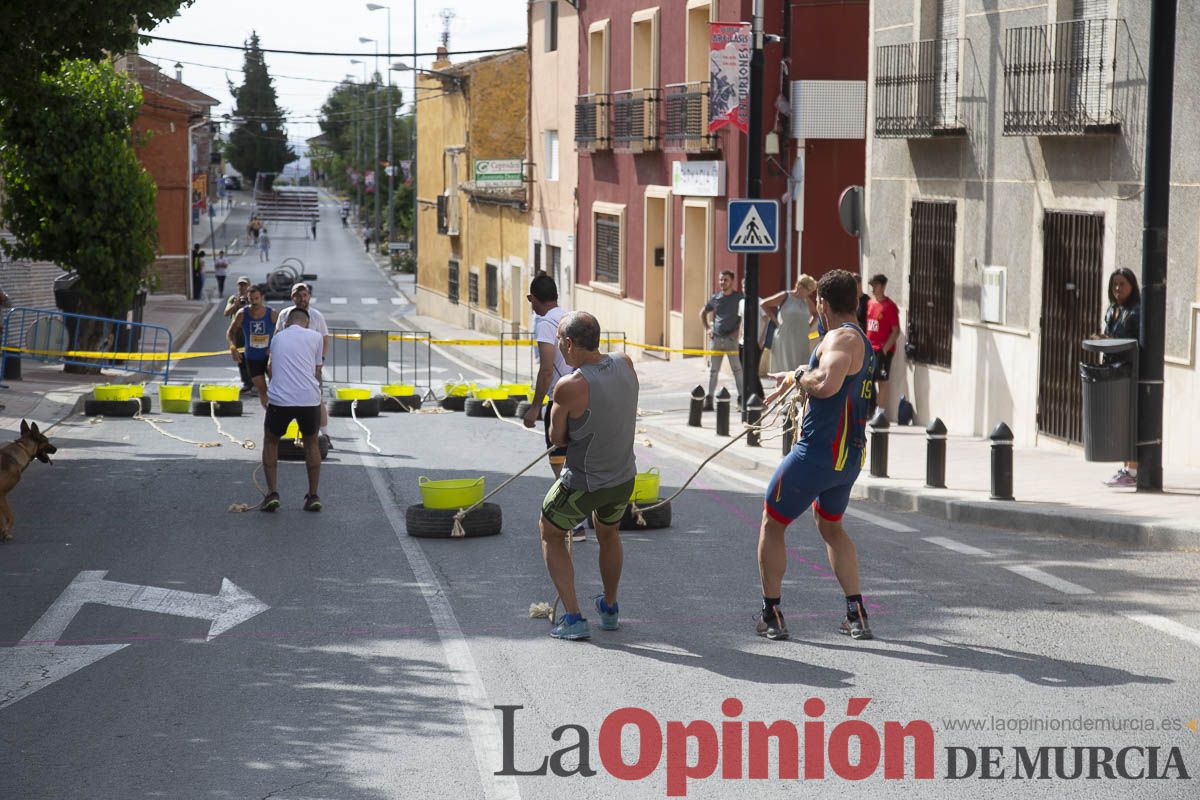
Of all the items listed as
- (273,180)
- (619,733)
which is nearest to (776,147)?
(619,733)

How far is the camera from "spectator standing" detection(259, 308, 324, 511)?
12.5 meters

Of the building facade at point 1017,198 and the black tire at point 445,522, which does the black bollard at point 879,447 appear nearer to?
the building facade at point 1017,198

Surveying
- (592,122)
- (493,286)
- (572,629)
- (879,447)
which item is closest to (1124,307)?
(879,447)

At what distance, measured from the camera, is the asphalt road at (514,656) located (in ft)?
19.9

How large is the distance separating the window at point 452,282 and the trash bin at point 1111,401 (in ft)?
144

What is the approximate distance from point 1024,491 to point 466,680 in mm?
6885

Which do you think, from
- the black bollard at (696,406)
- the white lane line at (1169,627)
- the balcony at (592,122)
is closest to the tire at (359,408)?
the black bollard at (696,406)

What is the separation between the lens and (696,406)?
18.7 metres

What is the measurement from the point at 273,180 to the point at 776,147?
11758cm

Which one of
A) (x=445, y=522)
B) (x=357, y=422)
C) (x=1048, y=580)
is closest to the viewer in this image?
(x=1048, y=580)

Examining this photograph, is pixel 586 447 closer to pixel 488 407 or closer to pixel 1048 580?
pixel 1048 580

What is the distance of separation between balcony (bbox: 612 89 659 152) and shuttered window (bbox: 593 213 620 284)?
221 centimetres

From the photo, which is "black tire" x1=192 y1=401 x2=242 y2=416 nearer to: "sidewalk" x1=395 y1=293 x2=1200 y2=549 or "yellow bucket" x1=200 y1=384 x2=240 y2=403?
"yellow bucket" x1=200 y1=384 x2=240 y2=403

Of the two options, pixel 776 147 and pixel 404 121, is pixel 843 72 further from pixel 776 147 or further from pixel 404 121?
pixel 404 121
